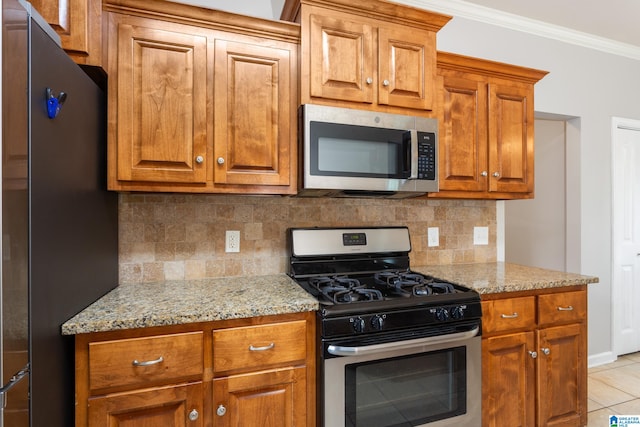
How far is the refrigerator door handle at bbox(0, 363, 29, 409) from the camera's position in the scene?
0.77 metres

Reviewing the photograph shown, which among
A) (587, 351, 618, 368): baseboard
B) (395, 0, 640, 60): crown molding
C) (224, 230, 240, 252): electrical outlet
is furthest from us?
(587, 351, 618, 368): baseboard

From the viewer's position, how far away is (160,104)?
4.89 ft

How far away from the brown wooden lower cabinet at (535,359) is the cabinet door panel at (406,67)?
111 centimetres

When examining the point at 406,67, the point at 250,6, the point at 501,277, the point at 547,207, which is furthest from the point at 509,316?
the point at 250,6

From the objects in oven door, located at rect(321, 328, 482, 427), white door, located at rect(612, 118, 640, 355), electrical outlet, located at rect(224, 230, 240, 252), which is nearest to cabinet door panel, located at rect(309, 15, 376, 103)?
electrical outlet, located at rect(224, 230, 240, 252)

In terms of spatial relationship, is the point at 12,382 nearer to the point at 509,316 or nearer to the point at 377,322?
the point at 377,322

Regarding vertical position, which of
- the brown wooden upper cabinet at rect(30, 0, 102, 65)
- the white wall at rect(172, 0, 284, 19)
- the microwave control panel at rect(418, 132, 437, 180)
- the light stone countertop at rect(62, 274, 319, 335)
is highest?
the white wall at rect(172, 0, 284, 19)

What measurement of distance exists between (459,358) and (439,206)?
1062 millimetres

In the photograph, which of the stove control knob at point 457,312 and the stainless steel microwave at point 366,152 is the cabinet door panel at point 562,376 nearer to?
the stove control knob at point 457,312

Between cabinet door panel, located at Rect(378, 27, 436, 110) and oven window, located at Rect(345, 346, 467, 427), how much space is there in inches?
50.1

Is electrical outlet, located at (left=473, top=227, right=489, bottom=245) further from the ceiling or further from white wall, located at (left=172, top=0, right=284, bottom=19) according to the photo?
white wall, located at (left=172, top=0, right=284, bottom=19)

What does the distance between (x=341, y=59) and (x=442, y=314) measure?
1.30m

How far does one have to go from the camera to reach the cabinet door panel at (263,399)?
126cm

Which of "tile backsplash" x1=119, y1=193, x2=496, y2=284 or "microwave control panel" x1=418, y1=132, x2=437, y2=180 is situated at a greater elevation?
"microwave control panel" x1=418, y1=132, x2=437, y2=180
